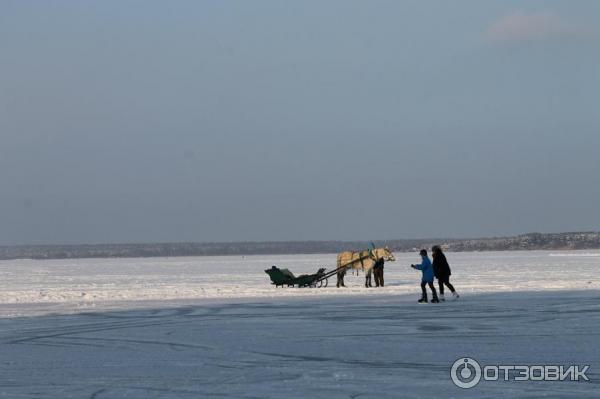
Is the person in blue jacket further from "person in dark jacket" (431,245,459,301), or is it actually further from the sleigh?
the sleigh

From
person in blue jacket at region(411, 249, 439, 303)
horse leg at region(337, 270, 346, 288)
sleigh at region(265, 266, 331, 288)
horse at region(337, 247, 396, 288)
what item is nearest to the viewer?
person in blue jacket at region(411, 249, 439, 303)

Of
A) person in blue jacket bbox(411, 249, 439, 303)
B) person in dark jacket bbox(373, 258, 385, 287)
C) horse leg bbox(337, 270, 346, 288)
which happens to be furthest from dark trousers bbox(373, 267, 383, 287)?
person in blue jacket bbox(411, 249, 439, 303)

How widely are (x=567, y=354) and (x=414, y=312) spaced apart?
7.33 metres

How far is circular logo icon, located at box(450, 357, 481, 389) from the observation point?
1046cm

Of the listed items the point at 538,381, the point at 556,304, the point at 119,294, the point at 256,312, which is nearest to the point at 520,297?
the point at 556,304

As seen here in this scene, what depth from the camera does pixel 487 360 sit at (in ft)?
39.7

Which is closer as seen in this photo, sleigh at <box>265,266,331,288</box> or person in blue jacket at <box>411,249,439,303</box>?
person in blue jacket at <box>411,249,439,303</box>

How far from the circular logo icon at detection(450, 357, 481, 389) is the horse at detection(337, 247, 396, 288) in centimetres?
1587

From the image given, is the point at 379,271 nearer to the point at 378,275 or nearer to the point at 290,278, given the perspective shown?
the point at 378,275

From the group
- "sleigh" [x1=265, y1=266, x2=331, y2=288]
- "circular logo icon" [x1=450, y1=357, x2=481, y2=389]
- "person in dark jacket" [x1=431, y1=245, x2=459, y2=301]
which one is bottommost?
"circular logo icon" [x1=450, y1=357, x2=481, y2=389]

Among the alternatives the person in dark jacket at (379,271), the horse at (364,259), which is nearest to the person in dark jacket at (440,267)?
the horse at (364,259)

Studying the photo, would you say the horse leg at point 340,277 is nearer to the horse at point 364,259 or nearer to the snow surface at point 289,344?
the horse at point 364,259

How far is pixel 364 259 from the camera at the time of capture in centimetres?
2927

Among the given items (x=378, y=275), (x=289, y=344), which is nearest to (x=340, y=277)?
(x=378, y=275)
